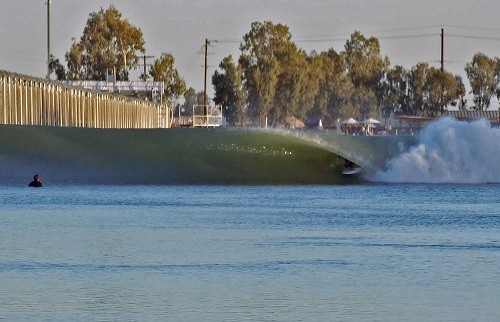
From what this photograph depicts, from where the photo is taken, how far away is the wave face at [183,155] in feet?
238

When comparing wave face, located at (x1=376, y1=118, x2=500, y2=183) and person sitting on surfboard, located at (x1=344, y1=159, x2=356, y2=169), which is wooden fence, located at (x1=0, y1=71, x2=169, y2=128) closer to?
person sitting on surfboard, located at (x1=344, y1=159, x2=356, y2=169)

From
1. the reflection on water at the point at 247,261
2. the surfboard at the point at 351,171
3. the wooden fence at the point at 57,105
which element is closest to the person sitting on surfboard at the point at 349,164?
the surfboard at the point at 351,171

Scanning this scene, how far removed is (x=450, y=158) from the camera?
76938mm

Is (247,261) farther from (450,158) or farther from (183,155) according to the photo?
(183,155)

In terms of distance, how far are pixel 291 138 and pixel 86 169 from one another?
1357 cm

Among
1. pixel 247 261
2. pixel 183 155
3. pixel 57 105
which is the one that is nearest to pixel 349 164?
pixel 183 155

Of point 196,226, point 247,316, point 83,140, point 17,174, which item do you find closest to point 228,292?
point 247,316

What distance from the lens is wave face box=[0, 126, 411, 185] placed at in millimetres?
72500

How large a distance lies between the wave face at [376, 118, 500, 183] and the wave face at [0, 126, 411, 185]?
1438mm

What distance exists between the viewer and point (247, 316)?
2208 centimetres

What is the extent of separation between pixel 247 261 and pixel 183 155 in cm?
4887

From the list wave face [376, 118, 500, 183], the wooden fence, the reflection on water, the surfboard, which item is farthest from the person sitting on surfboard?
the reflection on water

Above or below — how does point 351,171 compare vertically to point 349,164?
below

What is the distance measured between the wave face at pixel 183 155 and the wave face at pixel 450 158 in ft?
4.72
